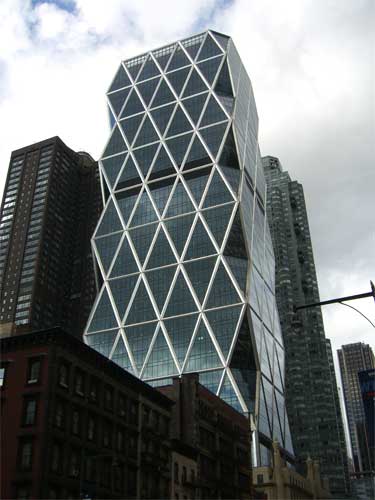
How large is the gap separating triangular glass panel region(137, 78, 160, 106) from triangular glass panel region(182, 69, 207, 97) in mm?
11094

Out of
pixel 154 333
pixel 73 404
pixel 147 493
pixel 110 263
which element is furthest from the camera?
pixel 110 263

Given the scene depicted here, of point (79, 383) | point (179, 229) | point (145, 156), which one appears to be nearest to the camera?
point (79, 383)

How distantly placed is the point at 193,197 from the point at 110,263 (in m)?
25.6

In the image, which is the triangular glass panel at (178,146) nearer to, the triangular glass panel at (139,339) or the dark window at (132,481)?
the triangular glass panel at (139,339)

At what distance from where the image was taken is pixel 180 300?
5551 inches

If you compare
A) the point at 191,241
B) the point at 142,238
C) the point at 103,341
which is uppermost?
the point at 142,238

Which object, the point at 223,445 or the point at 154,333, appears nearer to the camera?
the point at 223,445

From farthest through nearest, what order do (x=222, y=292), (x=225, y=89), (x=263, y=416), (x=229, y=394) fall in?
(x=225, y=89)
(x=222, y=292)
(x=263, y=416)
(x=229, y=394)

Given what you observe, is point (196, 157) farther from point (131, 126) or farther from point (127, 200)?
point (131, 126)

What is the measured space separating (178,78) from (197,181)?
39624 mm

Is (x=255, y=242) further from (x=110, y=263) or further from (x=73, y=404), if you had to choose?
(x=73, y=404)

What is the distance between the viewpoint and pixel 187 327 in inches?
5404

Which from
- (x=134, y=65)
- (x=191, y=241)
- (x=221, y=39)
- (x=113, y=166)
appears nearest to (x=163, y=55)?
(x=134, y=65)

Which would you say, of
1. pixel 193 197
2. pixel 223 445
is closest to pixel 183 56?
pixel 193 197
